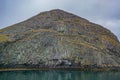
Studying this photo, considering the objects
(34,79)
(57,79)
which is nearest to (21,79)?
(34,79)

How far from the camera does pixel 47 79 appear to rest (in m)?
135

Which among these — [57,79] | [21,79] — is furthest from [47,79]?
[21,79]

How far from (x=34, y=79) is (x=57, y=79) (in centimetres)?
933

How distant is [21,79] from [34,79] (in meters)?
6.81

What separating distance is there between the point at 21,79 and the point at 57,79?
50.8ft

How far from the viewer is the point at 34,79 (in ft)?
434

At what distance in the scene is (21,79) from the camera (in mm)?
127188

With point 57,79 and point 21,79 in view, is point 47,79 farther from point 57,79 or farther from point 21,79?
point 21,79

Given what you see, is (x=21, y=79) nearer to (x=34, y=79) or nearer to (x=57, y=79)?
(x=34, y=79)

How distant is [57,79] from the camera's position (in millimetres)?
134750

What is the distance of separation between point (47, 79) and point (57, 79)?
4038 millimetres
